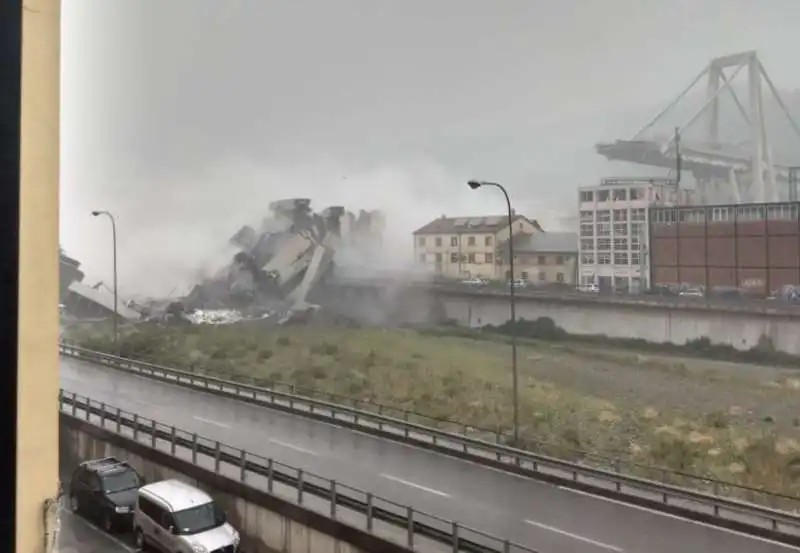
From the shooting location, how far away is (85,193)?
3.60m

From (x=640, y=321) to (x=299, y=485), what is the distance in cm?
146

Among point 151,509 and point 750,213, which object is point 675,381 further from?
point 151,509

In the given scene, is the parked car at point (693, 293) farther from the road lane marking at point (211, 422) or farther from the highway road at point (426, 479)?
the road lane marking at point (211, 422)

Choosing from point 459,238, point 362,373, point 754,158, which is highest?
point 754,158

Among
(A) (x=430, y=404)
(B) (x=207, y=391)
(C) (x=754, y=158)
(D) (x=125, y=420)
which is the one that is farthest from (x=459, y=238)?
(D) (x=125, y=420)

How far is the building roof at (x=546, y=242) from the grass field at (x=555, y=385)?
375 mm

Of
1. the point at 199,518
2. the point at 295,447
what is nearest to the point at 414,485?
the point at 295,447

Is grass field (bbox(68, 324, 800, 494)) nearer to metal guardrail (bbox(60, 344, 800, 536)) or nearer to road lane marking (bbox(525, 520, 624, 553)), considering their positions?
metal guardrail (bbox(60, 344, 800, 536))

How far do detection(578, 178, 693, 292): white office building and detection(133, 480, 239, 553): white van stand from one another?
66.3 inches

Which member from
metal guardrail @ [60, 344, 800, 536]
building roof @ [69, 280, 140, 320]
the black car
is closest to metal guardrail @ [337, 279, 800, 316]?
metal guardrail @ [60, 344, 800, 536]

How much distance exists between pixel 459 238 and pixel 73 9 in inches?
76.3

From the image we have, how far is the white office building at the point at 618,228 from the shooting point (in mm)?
2633

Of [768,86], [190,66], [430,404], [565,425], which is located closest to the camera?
[768,86]

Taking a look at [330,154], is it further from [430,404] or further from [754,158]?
[754,158]
